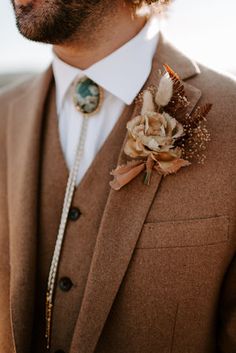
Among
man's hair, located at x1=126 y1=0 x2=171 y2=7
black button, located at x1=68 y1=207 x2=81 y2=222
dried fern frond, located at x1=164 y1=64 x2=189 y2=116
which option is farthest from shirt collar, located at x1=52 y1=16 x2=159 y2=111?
black button, located at x1=68 y1=207 x2=81 y2=222

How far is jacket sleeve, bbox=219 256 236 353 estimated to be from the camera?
1.55 metres

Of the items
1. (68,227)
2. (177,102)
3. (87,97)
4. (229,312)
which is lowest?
(229,312)

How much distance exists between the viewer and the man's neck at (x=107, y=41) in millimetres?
1718

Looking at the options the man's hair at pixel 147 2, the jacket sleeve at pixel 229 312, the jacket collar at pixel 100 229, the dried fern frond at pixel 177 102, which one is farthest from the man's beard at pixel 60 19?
the jacket sleeve at pixel 229 312

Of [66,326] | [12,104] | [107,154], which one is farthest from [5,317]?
[12,104]

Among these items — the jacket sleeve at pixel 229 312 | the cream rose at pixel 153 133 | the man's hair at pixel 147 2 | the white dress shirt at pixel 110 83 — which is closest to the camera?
the cream rose at pixel 153 133

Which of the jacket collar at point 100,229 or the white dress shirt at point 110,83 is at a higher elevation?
the white dress shirt at point 110,83

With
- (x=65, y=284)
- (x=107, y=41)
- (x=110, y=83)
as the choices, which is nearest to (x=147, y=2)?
(x=107, y=41)

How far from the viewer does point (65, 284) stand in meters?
1.60

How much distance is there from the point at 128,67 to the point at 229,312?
104 cm

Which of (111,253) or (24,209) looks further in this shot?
(24,209)

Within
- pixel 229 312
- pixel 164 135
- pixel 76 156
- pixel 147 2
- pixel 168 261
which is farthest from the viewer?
pixel 147 2

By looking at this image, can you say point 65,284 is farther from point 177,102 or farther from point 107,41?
point 107,41

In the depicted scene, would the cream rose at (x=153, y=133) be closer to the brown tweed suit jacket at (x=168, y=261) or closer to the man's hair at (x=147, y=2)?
the brown tweed suit jacket at (x=168, y=261)
